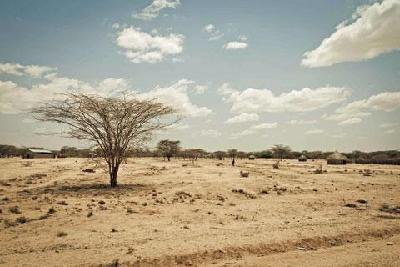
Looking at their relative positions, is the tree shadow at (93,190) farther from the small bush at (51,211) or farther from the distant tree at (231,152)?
the distant tree at (231,152)

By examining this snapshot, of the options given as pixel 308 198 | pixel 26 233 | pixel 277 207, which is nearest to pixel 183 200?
pixel 277 207

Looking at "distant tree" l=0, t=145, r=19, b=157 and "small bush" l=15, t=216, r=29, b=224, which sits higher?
"distant tree" l=0, t=145, r=19, b=157

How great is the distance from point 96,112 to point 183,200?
9461mm

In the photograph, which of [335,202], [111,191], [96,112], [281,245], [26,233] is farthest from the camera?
[96,112]

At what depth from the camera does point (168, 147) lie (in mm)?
91000

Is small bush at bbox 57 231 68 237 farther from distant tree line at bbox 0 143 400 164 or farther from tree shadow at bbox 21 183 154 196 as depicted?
distant tree line at bbox 0 143 400 164

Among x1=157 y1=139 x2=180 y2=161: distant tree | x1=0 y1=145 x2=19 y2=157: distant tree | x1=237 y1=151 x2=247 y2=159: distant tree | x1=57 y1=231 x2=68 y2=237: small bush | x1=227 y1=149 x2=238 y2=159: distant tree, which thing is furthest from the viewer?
x1=237 y1=151 x2=247 y2=159: distant tree

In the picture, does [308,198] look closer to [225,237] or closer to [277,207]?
[277,207]

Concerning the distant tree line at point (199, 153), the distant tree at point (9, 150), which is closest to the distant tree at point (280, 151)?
the distant tree line at point (199, 153)

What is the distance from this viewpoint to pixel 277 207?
1691 centimetres

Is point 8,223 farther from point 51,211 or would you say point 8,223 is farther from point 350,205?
point 350,205

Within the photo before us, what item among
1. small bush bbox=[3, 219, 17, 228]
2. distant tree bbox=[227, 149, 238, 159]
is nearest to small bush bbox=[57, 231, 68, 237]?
small bush bbox=[3, 219, 17, 228]

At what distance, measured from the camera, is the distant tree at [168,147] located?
9009 centimetres

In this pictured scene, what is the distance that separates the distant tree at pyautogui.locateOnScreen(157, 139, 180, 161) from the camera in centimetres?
9009
